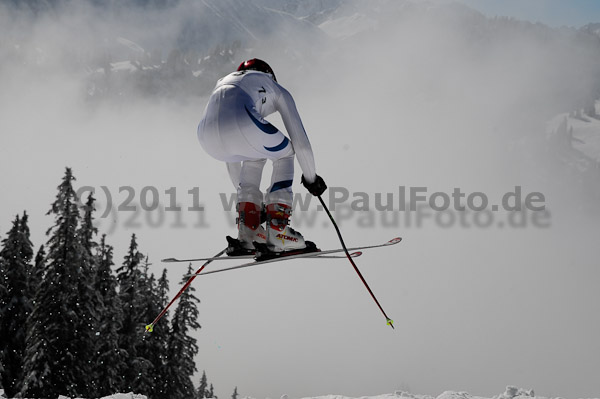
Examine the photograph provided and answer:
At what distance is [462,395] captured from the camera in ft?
38.5

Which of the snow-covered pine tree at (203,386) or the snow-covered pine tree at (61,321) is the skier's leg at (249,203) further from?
the snow-covered pine tree at (203,386)

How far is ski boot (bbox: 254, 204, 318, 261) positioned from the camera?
6883 mm

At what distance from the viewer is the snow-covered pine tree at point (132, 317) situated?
84.8 feet

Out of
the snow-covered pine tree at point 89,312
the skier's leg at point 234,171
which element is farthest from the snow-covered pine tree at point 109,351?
the skier's leg at point 234,171

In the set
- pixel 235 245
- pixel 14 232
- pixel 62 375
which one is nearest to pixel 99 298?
pixel 62 375

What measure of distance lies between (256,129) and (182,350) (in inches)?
920

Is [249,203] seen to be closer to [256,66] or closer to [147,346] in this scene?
[256,66]

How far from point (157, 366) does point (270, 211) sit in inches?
904

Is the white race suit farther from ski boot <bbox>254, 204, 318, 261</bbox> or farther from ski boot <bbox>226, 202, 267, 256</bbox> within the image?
ski boot <bbox>226, 202, 267, 256</bbox>

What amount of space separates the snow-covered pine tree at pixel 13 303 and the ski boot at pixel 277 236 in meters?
19.2

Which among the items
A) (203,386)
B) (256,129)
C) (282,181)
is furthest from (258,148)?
(203,386)

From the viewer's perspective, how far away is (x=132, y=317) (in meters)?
26.3

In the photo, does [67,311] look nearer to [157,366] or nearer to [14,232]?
[14,232]

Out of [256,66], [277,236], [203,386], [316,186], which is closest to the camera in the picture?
[316,186]
